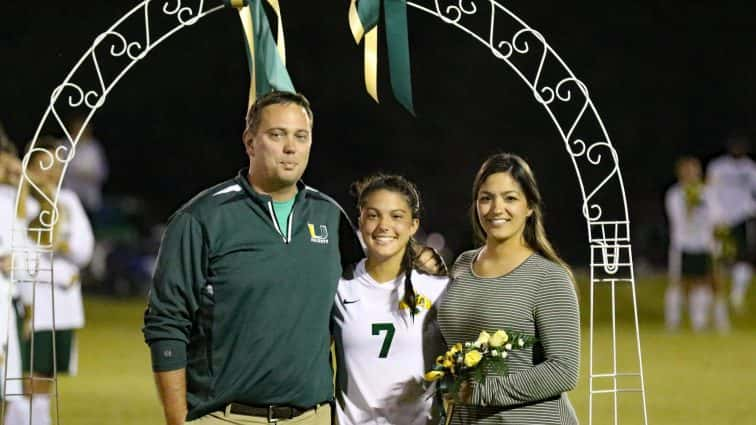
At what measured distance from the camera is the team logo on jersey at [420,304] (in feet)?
16.8

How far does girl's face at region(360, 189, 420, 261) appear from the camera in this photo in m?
5.15

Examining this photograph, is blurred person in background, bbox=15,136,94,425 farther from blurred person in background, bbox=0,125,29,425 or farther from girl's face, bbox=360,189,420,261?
girl's face, bbox=360,189,420,261

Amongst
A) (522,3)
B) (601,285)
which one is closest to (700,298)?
(601,285)

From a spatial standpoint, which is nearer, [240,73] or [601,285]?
[601,285]

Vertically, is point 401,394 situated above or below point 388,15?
below

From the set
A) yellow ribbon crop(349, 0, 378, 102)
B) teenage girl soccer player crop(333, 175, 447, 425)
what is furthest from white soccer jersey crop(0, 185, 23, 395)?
teenage girl soccer player crop(333, 175, 447, 425)

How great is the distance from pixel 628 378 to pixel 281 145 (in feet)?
26.5

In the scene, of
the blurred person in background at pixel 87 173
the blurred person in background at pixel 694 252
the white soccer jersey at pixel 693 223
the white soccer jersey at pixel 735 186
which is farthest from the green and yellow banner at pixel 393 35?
the blurred person in background at pixel 87 173

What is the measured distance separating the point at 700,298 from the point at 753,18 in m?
11.4

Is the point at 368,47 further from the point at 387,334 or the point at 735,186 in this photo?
the point at 735,186

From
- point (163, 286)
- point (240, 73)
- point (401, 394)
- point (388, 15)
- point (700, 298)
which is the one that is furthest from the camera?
point (240, 73)

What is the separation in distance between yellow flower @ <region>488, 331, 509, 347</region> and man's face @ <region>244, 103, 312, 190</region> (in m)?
0.91

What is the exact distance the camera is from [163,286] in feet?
15.5

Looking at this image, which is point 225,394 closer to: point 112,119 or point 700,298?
point 700,298
